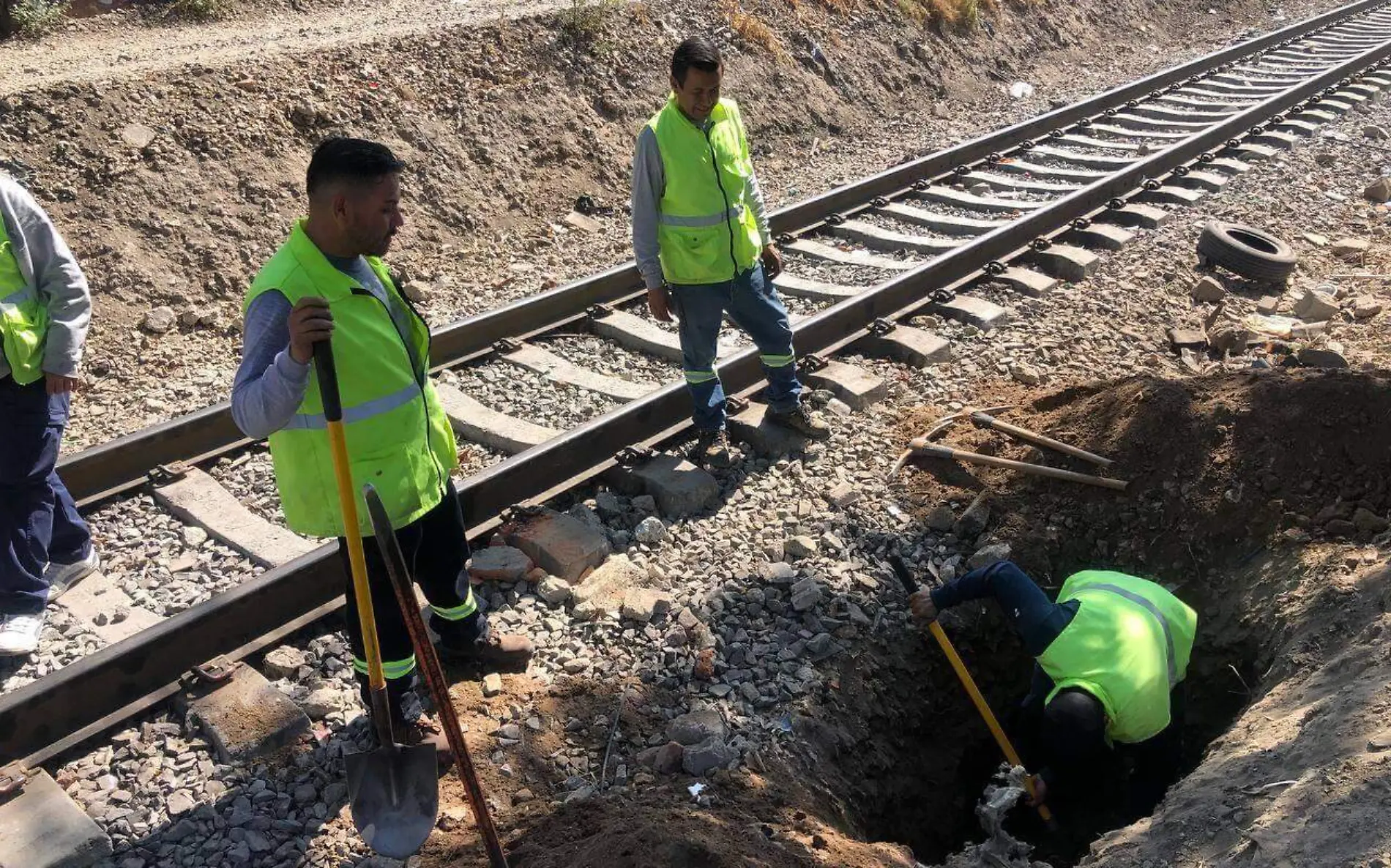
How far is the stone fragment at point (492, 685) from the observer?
14.2 ft

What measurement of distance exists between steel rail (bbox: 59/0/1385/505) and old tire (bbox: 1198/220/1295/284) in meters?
2.71

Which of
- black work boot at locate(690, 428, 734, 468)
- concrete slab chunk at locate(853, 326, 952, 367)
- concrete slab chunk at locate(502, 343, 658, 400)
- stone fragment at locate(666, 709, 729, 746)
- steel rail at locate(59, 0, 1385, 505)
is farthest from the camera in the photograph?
concrete slab chunk at locate(853, 326, 952, 367)

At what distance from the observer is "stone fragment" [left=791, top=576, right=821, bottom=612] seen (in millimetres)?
4828

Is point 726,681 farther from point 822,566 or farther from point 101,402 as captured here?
point 101,402

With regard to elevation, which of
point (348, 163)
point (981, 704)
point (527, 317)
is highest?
point (348, 163)

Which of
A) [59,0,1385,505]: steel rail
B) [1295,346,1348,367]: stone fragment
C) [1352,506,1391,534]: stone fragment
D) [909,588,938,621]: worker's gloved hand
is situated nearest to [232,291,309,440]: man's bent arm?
[909,588,938,621]: worker's gloved hand

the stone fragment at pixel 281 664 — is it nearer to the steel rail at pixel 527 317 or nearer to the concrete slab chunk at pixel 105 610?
the concrete slab chunk at pixel 105 610

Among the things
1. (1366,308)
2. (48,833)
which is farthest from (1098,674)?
(1366,308)

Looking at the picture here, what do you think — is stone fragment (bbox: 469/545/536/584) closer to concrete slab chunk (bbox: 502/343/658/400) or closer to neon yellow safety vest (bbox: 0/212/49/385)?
concrete slab chunk (bbox: 502/343/658/400)

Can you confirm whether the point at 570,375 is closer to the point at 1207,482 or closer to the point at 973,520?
the point at 973,520

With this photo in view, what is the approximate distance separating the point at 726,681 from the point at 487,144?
22.2 feet

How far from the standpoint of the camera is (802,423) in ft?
19.8

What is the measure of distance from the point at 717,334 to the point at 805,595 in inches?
59.4

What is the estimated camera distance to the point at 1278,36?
16.0 m
